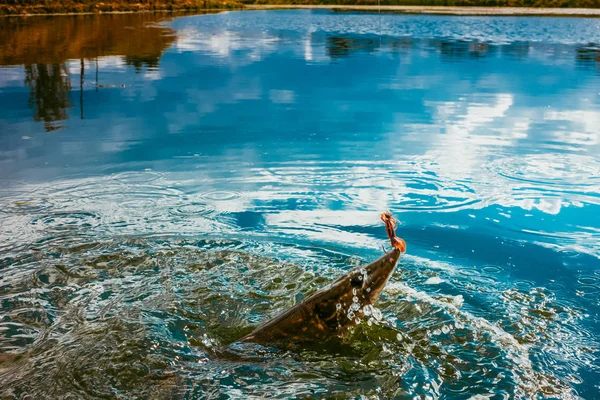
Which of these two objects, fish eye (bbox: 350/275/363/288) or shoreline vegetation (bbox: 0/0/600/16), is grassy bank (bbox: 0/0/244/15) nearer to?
shoreline vegetation (bbox: 0/0/600/16)

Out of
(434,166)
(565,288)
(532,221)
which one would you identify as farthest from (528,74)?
(565,288)

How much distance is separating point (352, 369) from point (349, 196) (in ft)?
14.8

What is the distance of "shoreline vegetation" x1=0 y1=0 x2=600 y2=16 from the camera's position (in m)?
59.2

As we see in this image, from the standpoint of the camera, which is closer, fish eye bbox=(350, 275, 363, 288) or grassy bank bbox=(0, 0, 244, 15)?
fish eye bbox=(350, 275, 363, 288)

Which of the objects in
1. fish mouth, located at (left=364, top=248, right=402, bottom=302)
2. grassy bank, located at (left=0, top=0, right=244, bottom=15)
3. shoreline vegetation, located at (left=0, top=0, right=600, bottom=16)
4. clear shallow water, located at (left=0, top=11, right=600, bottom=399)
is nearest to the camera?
fish mouth, located at (left=364, top=248, right=402, bottom=302)

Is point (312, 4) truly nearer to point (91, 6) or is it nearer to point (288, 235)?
point (91, 6)

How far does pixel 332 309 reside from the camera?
16.6 feet

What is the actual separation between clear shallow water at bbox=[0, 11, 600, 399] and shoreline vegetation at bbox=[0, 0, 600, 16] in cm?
4626

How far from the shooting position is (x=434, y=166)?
10914 millimetres

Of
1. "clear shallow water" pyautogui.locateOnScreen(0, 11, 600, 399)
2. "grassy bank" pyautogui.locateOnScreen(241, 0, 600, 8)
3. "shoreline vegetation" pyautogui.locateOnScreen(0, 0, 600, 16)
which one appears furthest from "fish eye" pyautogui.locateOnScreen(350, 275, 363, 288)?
"grassy bank" pyautogui.locateOnScreen(241, 0, 600, 8)

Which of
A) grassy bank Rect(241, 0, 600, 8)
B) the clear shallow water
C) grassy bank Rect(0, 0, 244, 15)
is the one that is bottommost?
the clear shallow water

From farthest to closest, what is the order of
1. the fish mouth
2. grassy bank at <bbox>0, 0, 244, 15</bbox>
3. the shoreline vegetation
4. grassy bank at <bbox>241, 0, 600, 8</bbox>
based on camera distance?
1. grassy bank at <bbox>241, 0, 600, 8</bbox>
2. the shoreline vegetation
3. grassy bank at <bbox>0, 0, 244, 15</bbox>
4. the fish mouth

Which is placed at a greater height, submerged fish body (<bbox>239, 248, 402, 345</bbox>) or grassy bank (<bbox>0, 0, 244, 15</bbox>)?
grassy bank (<bbox>0, 0, 244, 15</bbox>)

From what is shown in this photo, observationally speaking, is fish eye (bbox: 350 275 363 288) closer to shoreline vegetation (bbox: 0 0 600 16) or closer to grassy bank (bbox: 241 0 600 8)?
shoreline vegetation (bbox: 0 0 600 16)
